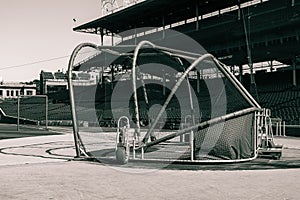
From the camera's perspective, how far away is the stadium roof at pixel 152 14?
51750 mm

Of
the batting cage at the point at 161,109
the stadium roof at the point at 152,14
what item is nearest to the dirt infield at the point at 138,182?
the batting cage at the point at 161,109

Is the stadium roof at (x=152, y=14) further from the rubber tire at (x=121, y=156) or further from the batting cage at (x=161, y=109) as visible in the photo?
the rubber tire at (x=121, y=156)

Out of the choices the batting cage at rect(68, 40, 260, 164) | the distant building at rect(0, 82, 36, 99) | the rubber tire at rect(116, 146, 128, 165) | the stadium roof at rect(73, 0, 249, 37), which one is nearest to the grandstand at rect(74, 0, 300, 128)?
the stadium roof at rect(73, 0, 249, 37)

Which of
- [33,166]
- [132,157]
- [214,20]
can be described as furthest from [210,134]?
[214,20]

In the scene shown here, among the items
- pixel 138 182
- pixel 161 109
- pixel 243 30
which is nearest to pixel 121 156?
pixel 161 109

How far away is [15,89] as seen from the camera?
117m

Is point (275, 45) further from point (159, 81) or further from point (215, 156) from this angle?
point (215, 156)

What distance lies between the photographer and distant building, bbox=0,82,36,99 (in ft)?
376

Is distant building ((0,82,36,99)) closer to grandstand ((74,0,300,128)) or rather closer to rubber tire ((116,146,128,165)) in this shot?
grandstand ((74,0,300,128))

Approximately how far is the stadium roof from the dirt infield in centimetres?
3884

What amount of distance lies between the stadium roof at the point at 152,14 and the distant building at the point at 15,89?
175 feet

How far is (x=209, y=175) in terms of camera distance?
1159cm

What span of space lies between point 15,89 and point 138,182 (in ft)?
371

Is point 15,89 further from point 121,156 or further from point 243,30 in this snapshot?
point 121,156
